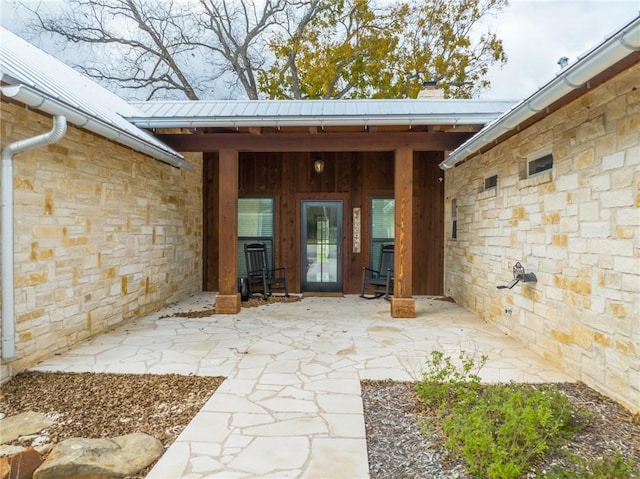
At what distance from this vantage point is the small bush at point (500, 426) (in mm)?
1616

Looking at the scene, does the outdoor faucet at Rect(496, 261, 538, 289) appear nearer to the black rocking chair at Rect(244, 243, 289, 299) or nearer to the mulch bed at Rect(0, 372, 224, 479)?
the mulch bed at Rect(0, 372, 224, 479)

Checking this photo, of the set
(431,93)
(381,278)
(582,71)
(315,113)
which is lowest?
(381,278)

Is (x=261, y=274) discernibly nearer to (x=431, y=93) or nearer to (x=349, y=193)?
(x=349, y=193)

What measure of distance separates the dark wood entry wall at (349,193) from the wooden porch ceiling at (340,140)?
6.04ft

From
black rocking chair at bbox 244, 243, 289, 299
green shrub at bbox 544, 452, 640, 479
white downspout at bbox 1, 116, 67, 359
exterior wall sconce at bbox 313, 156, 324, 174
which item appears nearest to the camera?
green shrub at bbox 544, 452, 640, 479

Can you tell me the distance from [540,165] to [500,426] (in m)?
2.55

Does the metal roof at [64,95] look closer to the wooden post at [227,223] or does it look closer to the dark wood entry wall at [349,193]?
the wooden post at [227,223]

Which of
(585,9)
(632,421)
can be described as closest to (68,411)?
(632,421)

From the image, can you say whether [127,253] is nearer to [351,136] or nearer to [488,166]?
[351,136]

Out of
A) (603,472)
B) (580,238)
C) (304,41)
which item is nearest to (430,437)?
(603,472)

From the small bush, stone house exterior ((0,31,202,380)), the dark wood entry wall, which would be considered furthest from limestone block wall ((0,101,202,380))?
the small bush

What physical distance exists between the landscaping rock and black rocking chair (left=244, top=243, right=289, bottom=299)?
3.92 metres

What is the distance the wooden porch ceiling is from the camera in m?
4.82

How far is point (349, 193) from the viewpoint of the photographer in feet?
22.1
